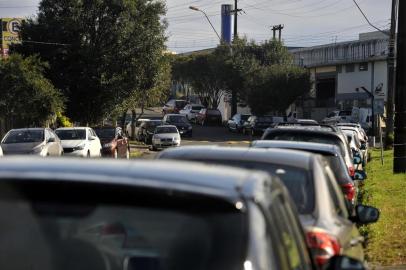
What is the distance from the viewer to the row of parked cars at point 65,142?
75.7ft

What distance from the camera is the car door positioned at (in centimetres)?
538

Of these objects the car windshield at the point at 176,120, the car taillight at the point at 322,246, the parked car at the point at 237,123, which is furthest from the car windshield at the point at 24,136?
the parked car at the point at 237,123

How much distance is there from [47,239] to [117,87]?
34.2m

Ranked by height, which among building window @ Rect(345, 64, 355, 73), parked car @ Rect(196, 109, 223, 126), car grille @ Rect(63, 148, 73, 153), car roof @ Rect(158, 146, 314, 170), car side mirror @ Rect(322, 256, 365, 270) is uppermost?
building window @ Rect(345, 64, 355, 73)

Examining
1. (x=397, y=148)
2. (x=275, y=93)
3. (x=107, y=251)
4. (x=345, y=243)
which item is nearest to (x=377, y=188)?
(x=397, y=148)

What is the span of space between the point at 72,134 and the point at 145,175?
25637 mm

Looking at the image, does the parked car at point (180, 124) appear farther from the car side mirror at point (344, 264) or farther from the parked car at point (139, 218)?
the parked car at point (139, 218)

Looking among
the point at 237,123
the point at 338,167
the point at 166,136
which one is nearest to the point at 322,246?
the point at 338,167

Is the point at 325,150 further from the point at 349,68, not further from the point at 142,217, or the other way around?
the point at 349,68

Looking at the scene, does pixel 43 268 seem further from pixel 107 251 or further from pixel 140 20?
pixel 140 20

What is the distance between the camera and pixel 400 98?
809 inches

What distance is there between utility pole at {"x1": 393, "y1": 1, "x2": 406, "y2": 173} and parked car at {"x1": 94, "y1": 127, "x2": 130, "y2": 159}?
12.3 meters

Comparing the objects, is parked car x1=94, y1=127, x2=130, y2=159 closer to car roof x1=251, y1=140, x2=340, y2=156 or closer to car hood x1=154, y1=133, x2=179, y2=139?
car hood x1=154, y1=133, x2=179, y2=139

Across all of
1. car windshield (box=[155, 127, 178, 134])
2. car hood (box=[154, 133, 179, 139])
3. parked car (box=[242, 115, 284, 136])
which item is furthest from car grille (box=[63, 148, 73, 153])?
parked car (box=[242, 115, 284, 136])
